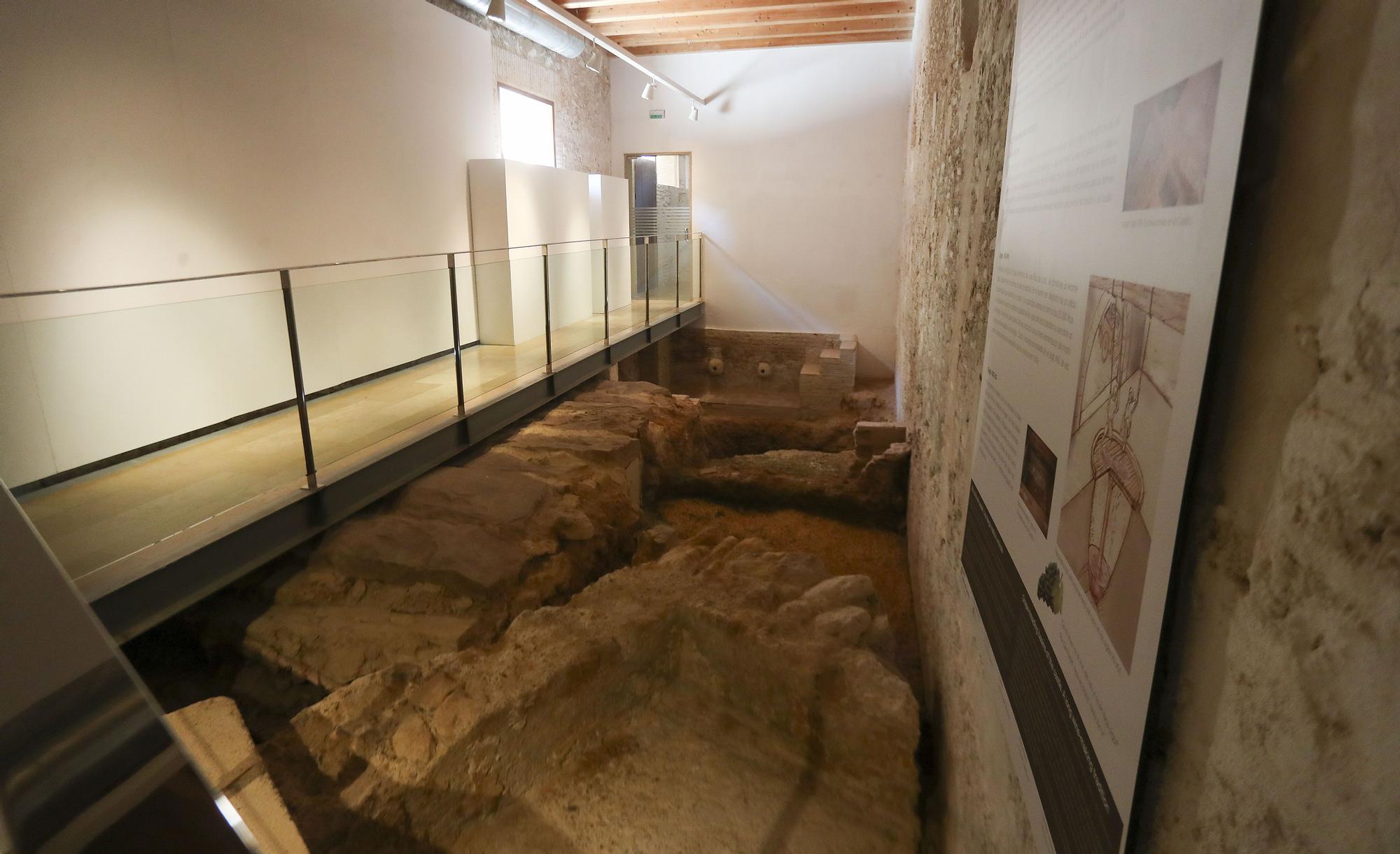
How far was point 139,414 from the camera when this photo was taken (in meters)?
2.93

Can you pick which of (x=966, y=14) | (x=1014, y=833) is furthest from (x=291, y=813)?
(x=966, y=14)

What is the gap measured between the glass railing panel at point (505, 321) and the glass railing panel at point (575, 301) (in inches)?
8.9

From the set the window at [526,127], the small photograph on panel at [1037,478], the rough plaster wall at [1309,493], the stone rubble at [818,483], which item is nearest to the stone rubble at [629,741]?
the small photograph on panel at [1037,478]

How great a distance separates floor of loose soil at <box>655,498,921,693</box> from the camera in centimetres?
482

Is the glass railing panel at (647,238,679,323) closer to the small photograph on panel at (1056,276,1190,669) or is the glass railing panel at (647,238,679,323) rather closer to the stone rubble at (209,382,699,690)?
the stone rubble at (209,382,699,690)

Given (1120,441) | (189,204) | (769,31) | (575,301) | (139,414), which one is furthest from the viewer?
(769,31)

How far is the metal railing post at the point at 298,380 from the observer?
11.4ft

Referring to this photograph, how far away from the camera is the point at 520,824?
240 cm

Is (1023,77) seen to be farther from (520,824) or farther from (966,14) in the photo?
(520,824)

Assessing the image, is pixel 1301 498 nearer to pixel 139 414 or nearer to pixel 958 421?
pixel 958 421

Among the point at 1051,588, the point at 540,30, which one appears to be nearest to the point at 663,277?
the point at 540,30

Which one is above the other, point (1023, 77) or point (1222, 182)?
point (1023, 77)

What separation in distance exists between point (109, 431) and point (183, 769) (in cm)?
271

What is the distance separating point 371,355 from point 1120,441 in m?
4.03
